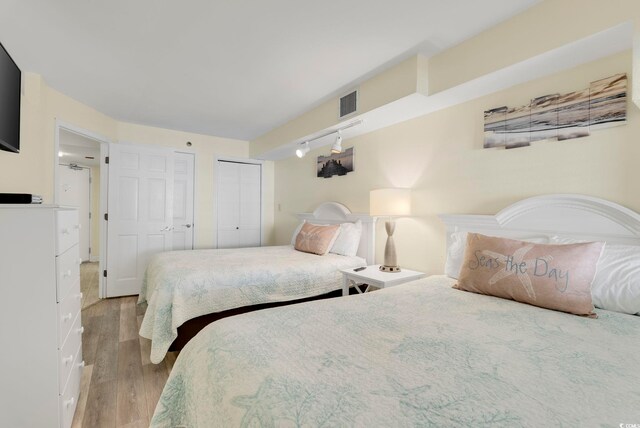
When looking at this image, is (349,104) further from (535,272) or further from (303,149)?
(535,272)

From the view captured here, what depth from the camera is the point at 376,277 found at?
2455 millimetres

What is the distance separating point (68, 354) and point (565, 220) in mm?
2995

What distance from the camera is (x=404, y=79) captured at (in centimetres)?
229

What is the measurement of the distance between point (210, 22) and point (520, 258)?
233cm

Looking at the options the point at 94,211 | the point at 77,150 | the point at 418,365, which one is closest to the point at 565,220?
the point at 418,365

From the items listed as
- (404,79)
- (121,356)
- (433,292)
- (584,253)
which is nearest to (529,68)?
(404,79)

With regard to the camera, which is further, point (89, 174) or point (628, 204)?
point (89, 174)

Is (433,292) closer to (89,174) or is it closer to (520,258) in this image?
(520,258)

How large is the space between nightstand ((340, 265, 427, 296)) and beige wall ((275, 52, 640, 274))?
0.82 ft

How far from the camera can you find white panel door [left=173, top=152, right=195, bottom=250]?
440cm

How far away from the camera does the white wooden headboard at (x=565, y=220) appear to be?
1.62 meters

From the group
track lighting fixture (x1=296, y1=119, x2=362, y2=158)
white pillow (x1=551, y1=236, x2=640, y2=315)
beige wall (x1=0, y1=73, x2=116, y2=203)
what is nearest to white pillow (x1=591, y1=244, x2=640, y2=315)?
white pillow (x1=551, y1=236, x2=640, y2=315)

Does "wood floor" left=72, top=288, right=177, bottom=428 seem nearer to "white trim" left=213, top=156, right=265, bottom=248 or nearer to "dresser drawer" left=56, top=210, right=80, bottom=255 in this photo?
"dresser drawer" left=56, top=210, right=80, bottom=255

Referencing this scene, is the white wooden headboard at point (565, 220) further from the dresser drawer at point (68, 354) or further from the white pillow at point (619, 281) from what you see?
the dresser drawer at point (68, 354)
